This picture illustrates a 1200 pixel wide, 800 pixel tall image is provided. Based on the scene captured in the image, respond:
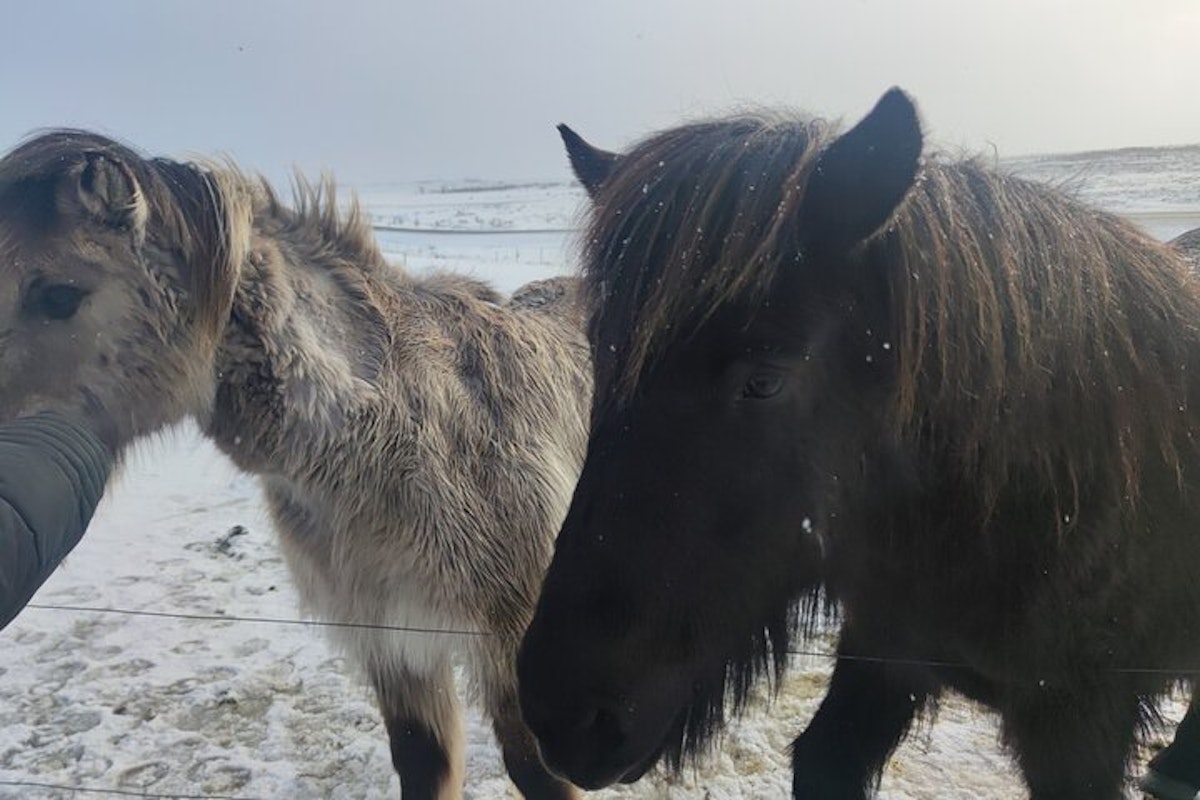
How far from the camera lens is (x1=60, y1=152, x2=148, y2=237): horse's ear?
219 centimetres

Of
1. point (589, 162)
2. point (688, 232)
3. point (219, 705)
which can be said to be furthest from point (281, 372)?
point (219, 705)

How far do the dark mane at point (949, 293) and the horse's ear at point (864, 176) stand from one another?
0.14ft

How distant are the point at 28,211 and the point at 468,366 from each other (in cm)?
132

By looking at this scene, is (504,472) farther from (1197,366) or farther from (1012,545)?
(1197,366)

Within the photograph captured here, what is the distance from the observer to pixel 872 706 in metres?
2.11

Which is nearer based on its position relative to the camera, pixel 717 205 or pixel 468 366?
pixel 717 205

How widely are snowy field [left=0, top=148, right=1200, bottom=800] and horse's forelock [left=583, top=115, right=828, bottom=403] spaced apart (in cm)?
42

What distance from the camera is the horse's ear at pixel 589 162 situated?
200cm

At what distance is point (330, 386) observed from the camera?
2.51 meters

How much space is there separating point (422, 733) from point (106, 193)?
2.01m

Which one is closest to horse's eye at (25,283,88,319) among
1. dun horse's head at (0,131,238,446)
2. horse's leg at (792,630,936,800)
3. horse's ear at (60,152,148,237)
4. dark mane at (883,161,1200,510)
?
dun horse's head at (0,131,238,446)

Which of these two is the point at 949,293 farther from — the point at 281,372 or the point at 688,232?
the point at 281,372

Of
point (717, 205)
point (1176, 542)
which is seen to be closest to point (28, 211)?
point (717, 205)

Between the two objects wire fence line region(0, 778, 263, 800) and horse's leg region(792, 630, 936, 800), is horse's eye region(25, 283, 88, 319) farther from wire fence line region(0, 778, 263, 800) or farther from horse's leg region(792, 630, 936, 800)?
horse's leg region(792, 630, 936, 800)
